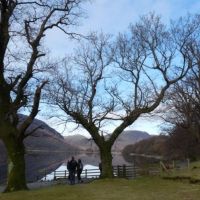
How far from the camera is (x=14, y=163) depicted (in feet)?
87.2

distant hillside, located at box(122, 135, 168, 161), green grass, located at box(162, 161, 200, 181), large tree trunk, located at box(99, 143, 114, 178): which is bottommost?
green grass, located at box(162, 161, 200, 181)

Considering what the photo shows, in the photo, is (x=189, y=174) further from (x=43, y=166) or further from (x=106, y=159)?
(x=43, y=166)

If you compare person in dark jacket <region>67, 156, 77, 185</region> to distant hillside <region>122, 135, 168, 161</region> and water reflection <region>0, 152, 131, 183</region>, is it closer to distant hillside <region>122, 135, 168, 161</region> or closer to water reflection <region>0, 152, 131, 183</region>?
water reflection <region>0, 152, 131, 183</region>

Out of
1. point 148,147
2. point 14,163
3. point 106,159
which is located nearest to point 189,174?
point 106,159

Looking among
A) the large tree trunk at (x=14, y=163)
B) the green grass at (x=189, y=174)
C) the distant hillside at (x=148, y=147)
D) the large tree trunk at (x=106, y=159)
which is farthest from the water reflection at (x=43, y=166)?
the large tree trunk at (x=14, y=163)

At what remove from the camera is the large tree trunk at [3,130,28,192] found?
26422 millimetres

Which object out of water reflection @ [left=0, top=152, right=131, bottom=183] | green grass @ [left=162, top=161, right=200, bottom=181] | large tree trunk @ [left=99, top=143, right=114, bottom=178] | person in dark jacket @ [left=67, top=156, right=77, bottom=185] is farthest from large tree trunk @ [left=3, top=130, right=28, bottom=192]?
water reflection @ [left=0, top=152, right=131, bottom=183]

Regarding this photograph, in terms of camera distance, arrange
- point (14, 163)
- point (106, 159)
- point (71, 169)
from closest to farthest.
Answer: point (14, 163) → point (71, 169) → point (106, 159)

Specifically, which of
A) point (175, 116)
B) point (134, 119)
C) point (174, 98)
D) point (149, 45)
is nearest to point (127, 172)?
point (134, 119)

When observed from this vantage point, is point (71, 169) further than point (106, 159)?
No

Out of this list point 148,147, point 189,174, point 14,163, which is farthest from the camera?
point 148,147

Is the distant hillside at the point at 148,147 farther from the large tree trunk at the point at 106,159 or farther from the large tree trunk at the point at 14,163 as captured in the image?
the large tree trunk at the point at 14,163

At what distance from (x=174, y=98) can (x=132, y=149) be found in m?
103

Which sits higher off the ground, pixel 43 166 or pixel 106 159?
pixel 43 166
